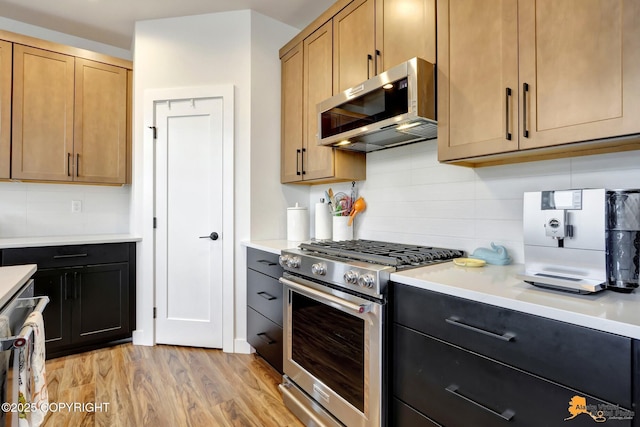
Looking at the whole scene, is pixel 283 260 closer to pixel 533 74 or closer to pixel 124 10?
pixel 533 74

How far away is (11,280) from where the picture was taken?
4.15ft

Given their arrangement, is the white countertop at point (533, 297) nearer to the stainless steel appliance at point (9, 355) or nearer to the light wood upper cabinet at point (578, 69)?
the light wood upper cabinet at point (578, 69)

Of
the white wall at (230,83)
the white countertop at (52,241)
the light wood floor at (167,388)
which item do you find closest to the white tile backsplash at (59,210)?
the white countertop at (52,241)

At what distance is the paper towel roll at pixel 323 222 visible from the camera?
2.62 metres

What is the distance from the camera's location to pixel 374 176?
238 centimetres

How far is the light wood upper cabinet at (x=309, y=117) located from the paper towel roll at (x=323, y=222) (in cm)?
23

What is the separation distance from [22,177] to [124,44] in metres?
1.60

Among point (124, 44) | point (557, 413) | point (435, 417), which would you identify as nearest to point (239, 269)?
point (435, 417)

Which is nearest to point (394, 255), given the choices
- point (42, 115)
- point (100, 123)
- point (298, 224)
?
point (298, 224)

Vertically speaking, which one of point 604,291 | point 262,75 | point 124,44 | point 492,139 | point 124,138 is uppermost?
point 124,44

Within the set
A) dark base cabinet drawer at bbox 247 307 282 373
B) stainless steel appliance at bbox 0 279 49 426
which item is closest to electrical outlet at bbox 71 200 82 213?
dark base cabinet drawer at bbox 247 307 282 373

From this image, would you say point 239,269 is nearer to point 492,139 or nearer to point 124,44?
point 492,139

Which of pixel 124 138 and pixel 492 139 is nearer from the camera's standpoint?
pixel 492 139

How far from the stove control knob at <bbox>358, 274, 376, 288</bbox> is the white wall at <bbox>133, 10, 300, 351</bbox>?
1.49m
